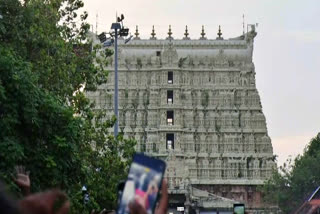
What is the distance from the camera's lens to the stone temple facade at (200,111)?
85.0 metres

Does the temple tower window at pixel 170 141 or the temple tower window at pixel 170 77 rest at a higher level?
the temple tower window at pixel 170 77

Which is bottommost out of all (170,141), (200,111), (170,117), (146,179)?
(146,179)

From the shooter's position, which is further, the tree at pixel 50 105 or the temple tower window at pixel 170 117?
the temple tower window at pixel 170 117

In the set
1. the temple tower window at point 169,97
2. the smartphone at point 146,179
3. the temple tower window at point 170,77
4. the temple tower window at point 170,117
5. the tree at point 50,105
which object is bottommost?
the smartphone at point 146,179

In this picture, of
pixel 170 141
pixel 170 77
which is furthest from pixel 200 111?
pixel 170 77

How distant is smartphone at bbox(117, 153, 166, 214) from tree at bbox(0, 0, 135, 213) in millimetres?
11114

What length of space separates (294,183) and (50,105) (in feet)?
169

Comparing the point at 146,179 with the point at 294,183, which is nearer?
the point at 146,179

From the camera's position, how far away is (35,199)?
4.53 metres

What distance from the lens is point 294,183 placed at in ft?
232

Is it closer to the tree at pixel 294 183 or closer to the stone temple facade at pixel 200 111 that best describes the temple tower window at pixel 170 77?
the stone temple facade at pixel 200 111

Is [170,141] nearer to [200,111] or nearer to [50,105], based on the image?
Answer: [200,111]

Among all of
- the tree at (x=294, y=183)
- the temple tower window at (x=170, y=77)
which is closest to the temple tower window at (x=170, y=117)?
the temple tower window at (x=170, y=77)

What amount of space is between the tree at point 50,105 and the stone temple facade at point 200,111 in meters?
51.7
